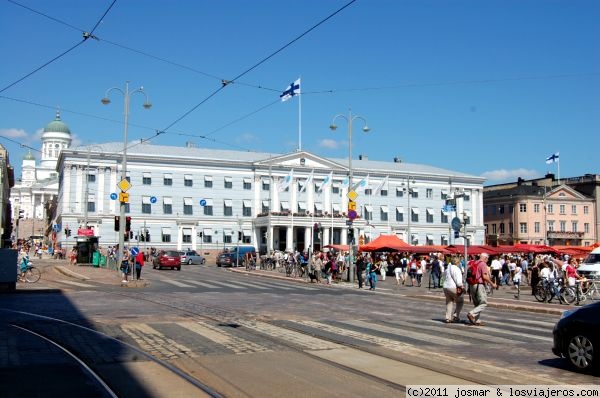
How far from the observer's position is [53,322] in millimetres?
15469

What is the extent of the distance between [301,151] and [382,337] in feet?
243

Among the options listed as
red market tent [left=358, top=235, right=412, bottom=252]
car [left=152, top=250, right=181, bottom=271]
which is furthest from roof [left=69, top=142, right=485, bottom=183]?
red market tent [left=358, top=235, right=412, bottom=252]

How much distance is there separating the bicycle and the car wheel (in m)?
27.0

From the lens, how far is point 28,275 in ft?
103

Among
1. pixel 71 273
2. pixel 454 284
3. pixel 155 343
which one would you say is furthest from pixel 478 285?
pixel 71 273

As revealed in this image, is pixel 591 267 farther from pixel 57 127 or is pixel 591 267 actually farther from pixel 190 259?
pixel 57 127

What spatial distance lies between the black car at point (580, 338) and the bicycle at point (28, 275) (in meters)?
26.8

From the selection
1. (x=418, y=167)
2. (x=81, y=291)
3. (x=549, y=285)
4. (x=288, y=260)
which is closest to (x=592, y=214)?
(x=418, y=167)

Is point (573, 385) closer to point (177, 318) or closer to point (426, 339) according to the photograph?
point (426, 339)

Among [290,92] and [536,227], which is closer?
[290,92]

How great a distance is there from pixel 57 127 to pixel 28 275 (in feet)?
467

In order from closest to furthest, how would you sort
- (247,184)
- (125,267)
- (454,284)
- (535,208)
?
(454,284)
(125,267)
(247,184)
(535,208)

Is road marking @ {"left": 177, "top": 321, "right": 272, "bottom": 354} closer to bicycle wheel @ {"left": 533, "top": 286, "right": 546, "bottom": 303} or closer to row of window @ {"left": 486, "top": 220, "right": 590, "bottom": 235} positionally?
bicycle wheel @ {"left": 533, "top": 286, "right": 546, "bottom": 303}

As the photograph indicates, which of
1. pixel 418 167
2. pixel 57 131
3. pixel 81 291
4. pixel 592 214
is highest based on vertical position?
pixel 57 131
